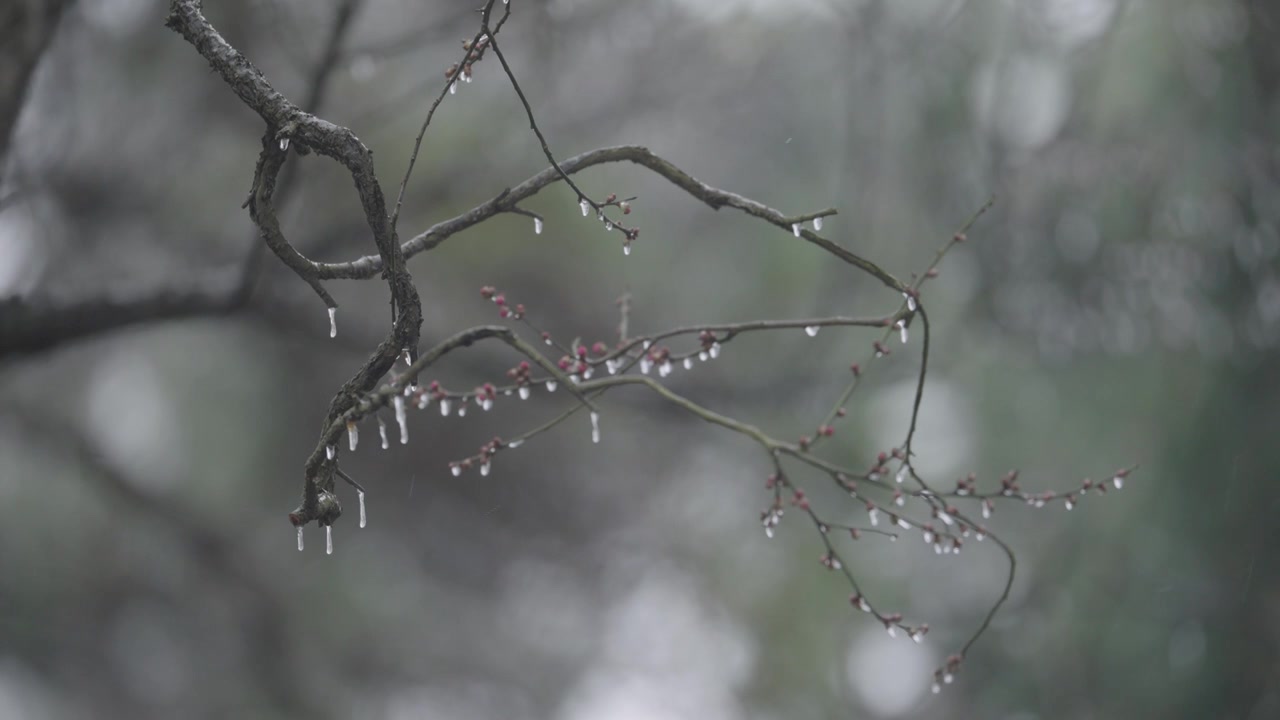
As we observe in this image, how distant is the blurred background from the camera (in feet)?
7.74

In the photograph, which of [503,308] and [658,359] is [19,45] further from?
[658,359]

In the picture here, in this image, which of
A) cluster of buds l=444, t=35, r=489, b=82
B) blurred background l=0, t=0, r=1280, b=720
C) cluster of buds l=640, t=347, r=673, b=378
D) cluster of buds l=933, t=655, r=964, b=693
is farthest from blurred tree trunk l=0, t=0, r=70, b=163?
cluster of buds l=933, t=655, r=964, b=693

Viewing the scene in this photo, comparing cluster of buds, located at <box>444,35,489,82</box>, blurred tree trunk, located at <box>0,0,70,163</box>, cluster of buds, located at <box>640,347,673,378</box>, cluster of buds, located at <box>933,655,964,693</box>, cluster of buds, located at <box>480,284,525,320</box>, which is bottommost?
cluster of buds, located at <box>933,655,964,693</box>

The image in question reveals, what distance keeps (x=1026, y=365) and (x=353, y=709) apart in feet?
7.62

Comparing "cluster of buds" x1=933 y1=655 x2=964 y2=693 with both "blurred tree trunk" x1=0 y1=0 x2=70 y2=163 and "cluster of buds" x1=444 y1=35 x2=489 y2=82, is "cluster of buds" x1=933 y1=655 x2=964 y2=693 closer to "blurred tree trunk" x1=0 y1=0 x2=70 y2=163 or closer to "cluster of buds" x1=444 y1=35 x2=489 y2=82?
"cluster of buds" x1=444 y1=35 x2=489 y2=82

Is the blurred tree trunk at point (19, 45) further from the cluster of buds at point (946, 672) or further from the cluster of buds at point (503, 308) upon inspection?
the cluster of buds at point (946, 672)

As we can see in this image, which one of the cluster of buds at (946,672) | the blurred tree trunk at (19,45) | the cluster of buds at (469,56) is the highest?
the blurred tree trunk at (19,45)

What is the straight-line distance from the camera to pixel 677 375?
2.88 m

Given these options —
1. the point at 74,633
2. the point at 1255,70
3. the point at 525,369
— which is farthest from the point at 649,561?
the point at 525,369

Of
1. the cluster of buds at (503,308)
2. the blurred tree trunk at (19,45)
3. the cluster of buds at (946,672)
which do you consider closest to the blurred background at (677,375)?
the blurred tree trunk at (19,45)

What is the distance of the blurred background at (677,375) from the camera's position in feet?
7.74

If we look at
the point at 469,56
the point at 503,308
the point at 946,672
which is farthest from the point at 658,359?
the point at 946,672

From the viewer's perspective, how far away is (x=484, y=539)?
3572 millimetres

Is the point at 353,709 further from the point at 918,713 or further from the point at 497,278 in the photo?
the point at 918,713
